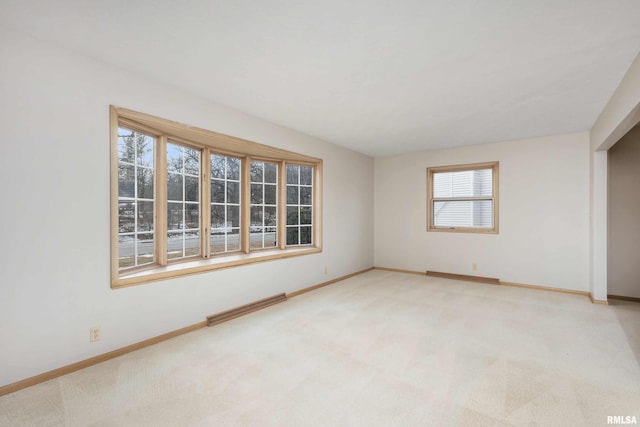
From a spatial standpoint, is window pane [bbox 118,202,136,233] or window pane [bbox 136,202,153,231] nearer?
window pane [bbox 118,202,136,233]

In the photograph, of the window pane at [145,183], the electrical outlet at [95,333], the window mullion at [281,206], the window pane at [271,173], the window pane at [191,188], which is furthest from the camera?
the window mullion at [281,206]

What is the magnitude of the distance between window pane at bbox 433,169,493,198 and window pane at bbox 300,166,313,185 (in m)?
2.58

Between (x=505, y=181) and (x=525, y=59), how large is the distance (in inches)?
122

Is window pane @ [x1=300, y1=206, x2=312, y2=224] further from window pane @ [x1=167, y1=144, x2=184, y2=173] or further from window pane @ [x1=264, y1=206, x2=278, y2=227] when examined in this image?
window pane @ [x1=167, y1=144, x2=184, y2=173]

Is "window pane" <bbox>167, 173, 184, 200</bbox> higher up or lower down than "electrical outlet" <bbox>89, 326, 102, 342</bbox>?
higher up

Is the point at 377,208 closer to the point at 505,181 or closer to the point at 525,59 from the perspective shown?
A: the point at 505,181

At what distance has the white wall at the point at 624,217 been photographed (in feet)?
13.1

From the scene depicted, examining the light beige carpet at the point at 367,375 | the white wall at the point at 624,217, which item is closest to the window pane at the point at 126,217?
the light beige carpet at the point at 367,375

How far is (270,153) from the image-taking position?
3973 mm

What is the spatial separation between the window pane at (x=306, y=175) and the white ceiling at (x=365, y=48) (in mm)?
1380

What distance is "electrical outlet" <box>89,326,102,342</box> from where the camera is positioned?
2.31m

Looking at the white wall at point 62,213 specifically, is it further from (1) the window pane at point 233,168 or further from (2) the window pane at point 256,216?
(2) the window pane at point 256,216

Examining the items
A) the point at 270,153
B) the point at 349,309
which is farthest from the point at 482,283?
the point at 270,153

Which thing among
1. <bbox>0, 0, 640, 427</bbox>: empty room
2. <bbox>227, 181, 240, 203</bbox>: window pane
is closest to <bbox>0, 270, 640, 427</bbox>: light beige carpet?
<bbox>0, 0, 640, 427</bbox>: empty room
